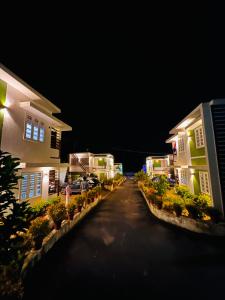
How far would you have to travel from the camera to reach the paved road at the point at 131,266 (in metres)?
4.08

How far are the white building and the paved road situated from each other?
4314mm

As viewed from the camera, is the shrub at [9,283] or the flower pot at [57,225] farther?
the flower pot at [57,225]

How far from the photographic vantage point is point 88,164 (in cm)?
3016

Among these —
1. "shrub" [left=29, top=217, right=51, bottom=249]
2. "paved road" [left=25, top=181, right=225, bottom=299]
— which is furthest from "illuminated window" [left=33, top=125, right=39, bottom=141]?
"paved road" [left=25, top=181, right=225, bottom=299]

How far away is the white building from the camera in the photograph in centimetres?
769

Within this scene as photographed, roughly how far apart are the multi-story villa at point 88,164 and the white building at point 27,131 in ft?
57.1

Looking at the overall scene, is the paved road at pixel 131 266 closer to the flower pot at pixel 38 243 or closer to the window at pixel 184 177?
the flower pot at pixel 38 243

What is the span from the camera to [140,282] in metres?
4.38

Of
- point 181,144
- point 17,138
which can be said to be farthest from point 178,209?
point 17,138

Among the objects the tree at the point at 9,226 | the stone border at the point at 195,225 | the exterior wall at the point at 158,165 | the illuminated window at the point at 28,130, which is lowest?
the stone border at the point at 195,225

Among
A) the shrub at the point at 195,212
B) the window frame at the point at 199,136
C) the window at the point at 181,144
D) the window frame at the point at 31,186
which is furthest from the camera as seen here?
the window at the point at 181,144

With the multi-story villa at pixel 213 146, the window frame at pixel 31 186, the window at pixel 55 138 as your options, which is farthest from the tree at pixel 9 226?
the multi-story villa at pixel 213 146

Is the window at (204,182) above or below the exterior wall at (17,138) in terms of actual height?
below

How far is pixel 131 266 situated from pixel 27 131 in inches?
356
